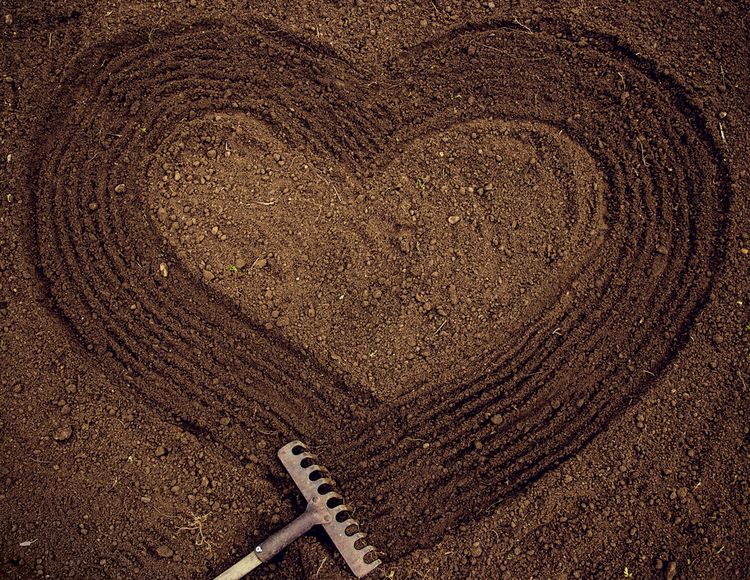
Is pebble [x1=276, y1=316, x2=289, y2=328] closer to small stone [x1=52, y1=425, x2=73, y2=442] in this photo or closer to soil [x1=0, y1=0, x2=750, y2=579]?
soil [x1=0, y1=0, x2=750, y2=579]

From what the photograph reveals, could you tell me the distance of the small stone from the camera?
3.05 m

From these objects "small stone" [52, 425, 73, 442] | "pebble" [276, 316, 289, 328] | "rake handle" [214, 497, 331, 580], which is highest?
"pebble" [276, 316, 289, 328]

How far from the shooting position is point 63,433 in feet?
10.0

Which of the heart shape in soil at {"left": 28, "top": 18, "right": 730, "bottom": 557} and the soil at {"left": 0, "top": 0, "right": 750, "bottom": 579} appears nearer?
the soil at {"left": 0, "top": 0, "right": 750, "bottom": 579}

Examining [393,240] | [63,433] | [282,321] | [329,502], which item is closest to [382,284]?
[393,240]

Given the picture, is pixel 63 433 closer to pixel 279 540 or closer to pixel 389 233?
pixel 279 540

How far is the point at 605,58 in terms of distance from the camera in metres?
3.42

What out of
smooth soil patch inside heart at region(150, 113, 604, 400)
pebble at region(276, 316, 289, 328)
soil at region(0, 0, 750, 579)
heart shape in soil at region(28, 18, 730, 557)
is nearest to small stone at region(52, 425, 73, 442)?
soil at region(0, 0, 750, 579)

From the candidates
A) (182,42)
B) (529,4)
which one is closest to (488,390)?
(529,4)

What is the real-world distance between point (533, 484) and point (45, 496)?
264cm

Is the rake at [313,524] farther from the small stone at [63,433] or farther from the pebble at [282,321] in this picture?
the small stone at [63,433]

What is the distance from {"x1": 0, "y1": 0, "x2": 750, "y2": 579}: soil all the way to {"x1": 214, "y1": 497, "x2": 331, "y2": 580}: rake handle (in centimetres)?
19

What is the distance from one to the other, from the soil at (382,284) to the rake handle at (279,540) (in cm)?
19

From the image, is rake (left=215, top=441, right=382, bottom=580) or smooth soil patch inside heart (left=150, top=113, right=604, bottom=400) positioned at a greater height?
smooth soil patch inside heart (left=150, top=113, right=604, bottom=400)
